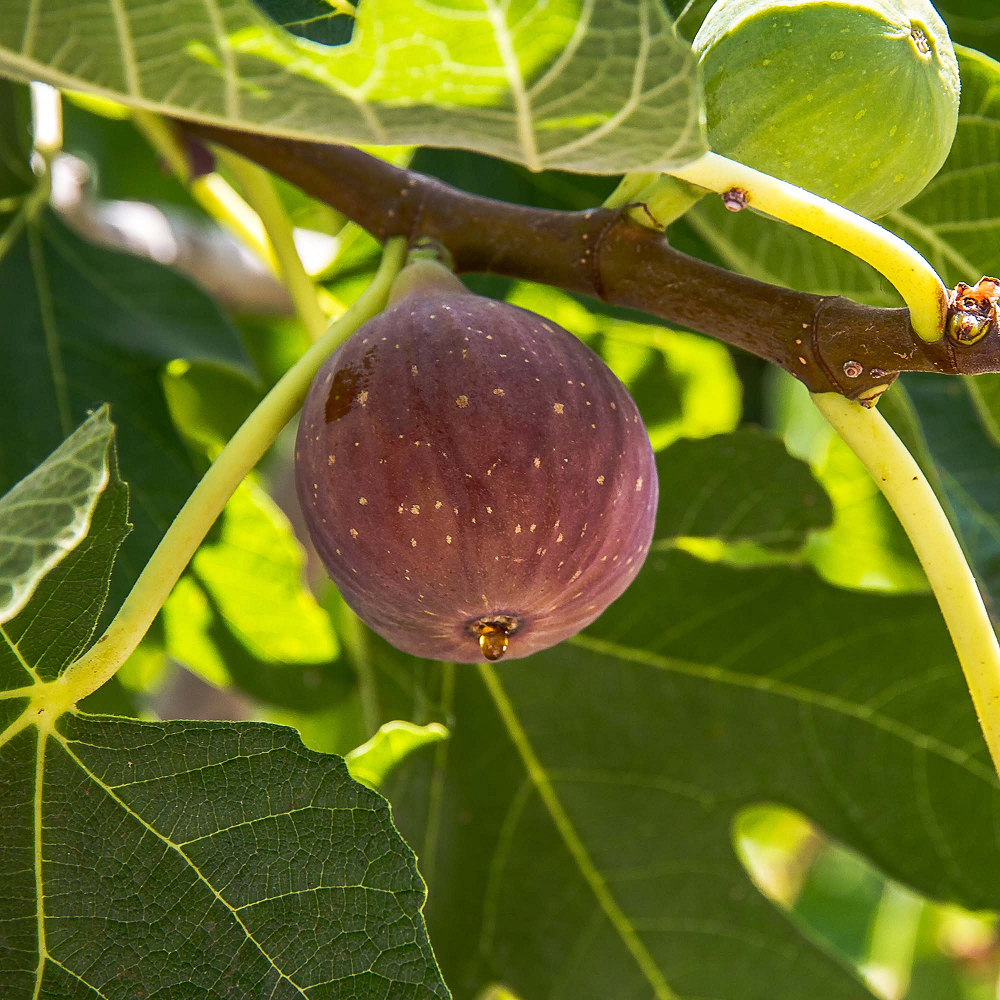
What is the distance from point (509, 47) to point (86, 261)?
934 mm

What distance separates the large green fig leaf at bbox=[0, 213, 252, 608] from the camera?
116 cm

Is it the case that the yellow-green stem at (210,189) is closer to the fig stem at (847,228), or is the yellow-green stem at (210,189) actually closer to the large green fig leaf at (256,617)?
the large green fig leaf at (256,617)

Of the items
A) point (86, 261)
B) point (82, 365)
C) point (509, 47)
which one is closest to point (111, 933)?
point (509, 47)

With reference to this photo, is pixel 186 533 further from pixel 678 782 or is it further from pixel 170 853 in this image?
pixel 678 782

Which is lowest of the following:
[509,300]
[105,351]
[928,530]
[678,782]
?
[678,782]

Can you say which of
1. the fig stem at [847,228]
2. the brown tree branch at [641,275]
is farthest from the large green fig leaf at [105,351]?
the fig stem at [847,228]

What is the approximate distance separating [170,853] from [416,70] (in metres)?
0.49

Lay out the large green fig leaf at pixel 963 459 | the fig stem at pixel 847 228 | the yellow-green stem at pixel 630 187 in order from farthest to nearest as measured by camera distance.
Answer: the large green fig leaf at pixel 963 459 < the yellow-green stem at pixel 630 187 < the fig stem at pixel 847 228

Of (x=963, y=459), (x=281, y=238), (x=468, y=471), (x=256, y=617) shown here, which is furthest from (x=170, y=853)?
(x=963, y=459)

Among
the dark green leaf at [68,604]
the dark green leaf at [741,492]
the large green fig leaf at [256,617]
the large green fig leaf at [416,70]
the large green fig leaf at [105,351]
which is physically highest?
the large green fig leaf at [416,70]

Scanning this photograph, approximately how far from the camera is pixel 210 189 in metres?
1.43

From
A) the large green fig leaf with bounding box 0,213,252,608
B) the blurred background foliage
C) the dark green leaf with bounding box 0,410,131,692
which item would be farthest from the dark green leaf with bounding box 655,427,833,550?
the dark green leaf with bounding box 0,410,131,692

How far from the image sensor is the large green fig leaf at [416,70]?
0.52 m

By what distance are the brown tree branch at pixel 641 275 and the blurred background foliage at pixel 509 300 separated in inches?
8.0
